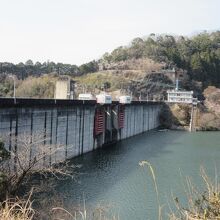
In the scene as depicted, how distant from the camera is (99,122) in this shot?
50.5 meters

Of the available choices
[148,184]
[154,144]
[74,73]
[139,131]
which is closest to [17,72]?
[74,73]

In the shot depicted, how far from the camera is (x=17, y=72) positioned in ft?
364

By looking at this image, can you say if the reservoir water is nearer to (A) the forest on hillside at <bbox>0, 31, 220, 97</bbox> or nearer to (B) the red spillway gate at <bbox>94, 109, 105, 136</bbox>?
(B) the red spillway gate at <bbox>94, 109, 105, 136</bbox>

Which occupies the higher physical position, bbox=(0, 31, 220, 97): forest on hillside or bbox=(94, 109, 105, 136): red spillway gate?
bbox=(0, 31, 220, 97): forest on hillside

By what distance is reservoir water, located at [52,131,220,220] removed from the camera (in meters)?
24.1

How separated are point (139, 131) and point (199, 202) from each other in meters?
68.2

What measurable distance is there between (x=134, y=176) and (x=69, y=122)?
10.9 metres

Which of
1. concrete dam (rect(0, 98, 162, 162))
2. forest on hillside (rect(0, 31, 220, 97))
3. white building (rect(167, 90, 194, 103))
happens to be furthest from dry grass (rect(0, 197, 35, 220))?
forest on hillside (rect(0, 31, 220, 97))

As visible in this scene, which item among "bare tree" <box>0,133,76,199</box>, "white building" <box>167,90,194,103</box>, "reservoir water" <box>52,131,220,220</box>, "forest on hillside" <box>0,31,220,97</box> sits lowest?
"reservoir water" <box>52,131,220,220</box>

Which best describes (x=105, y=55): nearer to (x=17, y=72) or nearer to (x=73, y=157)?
(x=17, y=72)

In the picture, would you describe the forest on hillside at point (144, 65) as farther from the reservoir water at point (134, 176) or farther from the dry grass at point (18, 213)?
the dry grass at point (18, 213)

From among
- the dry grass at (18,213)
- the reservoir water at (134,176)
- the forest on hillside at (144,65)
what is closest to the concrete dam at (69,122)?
the reservoir water at (134,176)

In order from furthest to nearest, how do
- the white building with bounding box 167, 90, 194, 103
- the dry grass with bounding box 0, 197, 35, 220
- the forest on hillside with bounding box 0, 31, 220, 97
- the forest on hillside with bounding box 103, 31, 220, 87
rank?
the forest on hillside with bounding box 103, 31, 220, 87 < the forest on hillside with bounding box 0, 31, 220, 97 < the white building with bounding box 167, 90, 194, 103 < the dry grass with bounding box 0, 197, 35, 220

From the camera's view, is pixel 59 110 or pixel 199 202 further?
pixel 59 110
